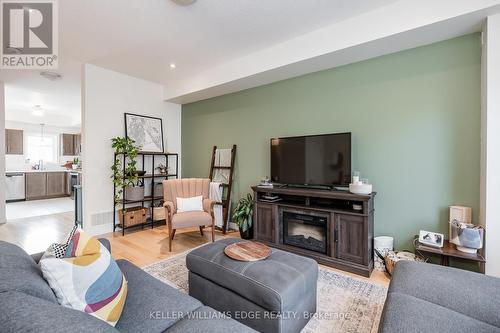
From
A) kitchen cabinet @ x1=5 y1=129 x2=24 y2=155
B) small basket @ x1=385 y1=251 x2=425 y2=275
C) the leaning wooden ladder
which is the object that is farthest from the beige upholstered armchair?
kitchen cabinet @ x1=5 y1=129 x2=24 y2=155

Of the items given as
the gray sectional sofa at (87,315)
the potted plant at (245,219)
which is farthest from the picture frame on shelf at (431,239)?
the gray sectional sofa at (87,315)

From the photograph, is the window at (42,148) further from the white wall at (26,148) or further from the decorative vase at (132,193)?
the decorative vase at (132,193)

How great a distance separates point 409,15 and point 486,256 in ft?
7.43

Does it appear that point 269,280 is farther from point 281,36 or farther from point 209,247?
point 281,36

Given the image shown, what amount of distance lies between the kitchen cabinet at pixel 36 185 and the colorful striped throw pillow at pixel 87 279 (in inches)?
306

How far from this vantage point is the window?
24.2ft

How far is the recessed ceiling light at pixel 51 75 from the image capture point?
13.1 feet

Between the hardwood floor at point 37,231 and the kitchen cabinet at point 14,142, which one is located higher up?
the kitchen cabinet at point 14,142

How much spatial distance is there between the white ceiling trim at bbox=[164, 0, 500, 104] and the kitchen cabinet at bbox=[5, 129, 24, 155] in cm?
694

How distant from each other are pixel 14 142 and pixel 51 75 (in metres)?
4.50

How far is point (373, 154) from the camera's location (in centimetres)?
290

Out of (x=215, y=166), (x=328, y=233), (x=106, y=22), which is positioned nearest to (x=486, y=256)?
(x=328, y=233)

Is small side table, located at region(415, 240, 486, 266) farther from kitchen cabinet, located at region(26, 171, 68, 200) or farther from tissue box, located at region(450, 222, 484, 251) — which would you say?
kitchen cabinet, located at region(26, 171, 68, 200)

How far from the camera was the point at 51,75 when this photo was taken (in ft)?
13.4
